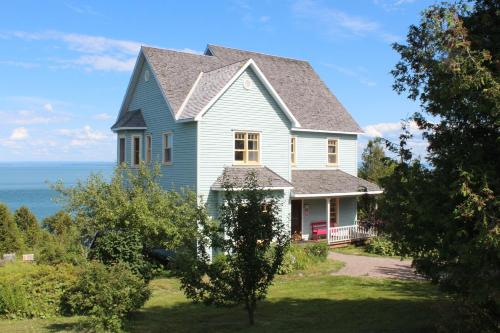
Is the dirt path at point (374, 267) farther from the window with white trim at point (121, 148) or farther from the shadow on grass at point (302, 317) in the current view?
the window with white trim at point (121, 148)

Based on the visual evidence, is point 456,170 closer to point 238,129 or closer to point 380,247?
Result: point 238,129

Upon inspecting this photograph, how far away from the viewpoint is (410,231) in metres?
10.1

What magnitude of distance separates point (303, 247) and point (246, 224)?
45.2ft

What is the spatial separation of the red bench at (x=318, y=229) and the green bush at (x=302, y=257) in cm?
514

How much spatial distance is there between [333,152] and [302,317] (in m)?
20.7

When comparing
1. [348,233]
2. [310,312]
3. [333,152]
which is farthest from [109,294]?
[333,152]

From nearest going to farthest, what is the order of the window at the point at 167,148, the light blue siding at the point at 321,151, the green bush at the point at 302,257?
the green bush at the point at 302,257, the window at the point at 167,148, the light blue siding at the point at 321,151

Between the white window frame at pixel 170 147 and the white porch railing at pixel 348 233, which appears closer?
the white window frame at pixel 170 147

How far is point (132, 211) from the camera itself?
19312 mm

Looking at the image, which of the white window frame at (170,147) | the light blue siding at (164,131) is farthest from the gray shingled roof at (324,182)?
the white window frame at (170,147)

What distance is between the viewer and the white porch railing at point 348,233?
30.6 m

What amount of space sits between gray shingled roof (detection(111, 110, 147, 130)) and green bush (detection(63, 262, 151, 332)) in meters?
15.2

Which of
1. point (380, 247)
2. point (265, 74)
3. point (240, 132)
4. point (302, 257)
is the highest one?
point (265, 74)

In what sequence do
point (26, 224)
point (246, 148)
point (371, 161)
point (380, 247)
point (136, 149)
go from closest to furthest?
1. point (246, 148)
2. point (136, 149)
3. point (380, 247)
4. point (26, 224)
5. point (371, 161)
